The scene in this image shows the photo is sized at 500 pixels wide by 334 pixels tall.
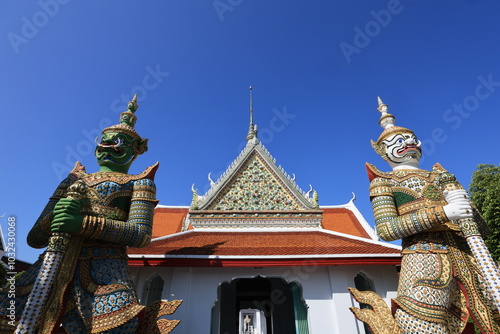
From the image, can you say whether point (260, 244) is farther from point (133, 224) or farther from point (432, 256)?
point (432, 256)

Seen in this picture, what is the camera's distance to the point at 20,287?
2.90 meters

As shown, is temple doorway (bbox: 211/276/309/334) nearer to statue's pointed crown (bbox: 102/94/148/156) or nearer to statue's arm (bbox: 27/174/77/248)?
statue's pointed crown (bbox: 102/94/148/156)

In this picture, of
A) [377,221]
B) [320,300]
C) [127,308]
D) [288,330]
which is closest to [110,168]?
[127,308]

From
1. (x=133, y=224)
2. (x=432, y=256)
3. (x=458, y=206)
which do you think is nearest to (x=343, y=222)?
(x=432, y=256)

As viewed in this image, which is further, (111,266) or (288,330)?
(288,330)

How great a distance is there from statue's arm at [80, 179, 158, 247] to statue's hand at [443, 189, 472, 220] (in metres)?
3.42

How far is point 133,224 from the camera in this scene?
3.30 meters

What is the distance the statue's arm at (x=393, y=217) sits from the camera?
3.09 metres

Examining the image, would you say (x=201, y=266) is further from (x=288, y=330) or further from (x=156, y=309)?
(x=288, y=330)

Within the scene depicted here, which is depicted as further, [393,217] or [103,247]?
[393,217]

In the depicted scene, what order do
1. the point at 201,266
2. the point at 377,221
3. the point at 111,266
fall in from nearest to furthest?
the point at 111,266
the point at 377,221
the point at 201,266

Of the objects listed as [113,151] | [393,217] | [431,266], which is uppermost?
[113,151]

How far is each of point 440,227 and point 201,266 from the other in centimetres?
356

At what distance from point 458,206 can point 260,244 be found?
3646 mm
